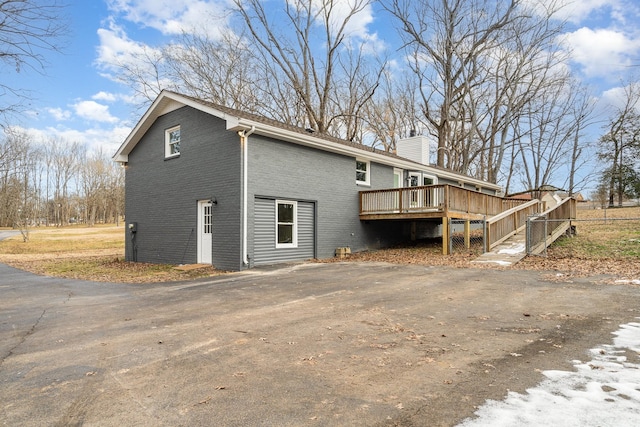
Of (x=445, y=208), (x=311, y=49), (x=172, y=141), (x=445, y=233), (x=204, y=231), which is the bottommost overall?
(x=445, y=233)

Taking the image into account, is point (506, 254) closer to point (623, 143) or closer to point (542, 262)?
point (542, 262)

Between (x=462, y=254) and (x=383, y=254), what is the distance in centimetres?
294

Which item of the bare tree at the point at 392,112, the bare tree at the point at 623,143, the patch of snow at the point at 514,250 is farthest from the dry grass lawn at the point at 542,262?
the bare tree at the point at 623,143

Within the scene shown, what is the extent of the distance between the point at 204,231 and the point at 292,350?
9395 millimetres

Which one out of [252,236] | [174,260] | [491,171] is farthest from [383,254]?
[491,171]

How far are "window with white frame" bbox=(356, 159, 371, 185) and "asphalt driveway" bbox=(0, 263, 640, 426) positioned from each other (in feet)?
27.8

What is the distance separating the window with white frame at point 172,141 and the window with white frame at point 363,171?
23.6 ft

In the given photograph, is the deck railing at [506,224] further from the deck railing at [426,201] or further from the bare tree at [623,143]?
the bare tree at [623,143]

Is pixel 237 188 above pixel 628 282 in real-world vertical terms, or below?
above

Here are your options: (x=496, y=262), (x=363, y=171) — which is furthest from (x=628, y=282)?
(x=363, y=171)

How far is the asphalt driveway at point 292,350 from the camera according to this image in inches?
106

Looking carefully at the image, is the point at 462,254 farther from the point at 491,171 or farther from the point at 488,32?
the point at 491,171

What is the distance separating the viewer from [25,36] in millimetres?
6602

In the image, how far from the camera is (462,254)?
1261 centimetres
